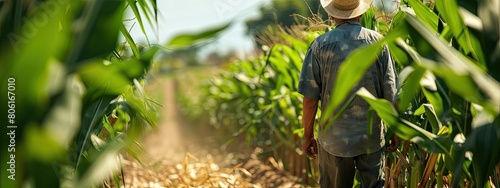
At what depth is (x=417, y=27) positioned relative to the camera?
1.50 metres

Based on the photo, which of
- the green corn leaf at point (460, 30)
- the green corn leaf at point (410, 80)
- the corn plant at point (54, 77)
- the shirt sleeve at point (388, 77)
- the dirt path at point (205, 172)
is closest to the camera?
the corn plant at point (54, 77)

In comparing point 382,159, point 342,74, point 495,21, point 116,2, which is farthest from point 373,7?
point 116,2

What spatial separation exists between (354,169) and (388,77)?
37 cm

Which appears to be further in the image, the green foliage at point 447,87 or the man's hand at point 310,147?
the man's hand at point 310,147

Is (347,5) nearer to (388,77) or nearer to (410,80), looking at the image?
(388,77)

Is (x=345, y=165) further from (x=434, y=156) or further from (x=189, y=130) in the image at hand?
(x=189, y=130)

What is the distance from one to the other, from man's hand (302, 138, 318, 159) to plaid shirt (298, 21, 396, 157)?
0.12 metres

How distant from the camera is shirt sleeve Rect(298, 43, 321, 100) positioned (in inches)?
105

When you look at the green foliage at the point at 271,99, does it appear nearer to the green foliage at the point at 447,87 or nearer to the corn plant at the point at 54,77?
the green foliage at the point at 447,87

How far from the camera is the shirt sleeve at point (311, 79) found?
8.74 feet

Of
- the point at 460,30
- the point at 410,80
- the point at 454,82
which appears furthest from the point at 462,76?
the point at 460,30

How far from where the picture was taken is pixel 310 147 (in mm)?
2850

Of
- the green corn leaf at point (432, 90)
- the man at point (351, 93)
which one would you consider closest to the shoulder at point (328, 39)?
the man at point (351, 93)

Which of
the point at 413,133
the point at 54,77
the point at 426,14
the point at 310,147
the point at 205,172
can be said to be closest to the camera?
the point at 54,77
